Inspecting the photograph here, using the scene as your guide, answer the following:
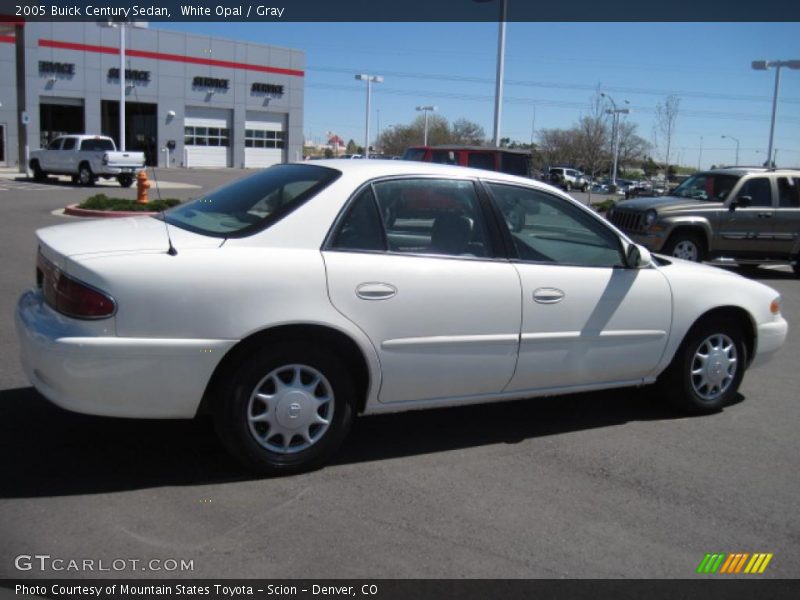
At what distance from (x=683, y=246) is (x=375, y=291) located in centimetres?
981

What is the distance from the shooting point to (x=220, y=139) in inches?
2363

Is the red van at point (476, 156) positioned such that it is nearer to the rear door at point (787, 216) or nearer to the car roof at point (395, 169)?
the rear door at point (787, 216)

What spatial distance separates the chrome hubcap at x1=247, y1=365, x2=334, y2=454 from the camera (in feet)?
13.3

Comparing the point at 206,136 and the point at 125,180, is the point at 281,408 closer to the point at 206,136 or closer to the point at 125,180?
the point at 125,180

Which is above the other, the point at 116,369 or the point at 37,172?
the point at 37,172

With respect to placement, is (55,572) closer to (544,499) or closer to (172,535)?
(172,535)

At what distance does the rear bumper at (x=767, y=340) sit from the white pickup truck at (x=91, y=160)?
27260 millimetres

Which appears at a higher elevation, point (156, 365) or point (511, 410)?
point (156, 365)

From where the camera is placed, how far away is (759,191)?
13336mm

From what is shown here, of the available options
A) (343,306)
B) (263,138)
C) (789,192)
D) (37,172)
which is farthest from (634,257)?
(263,138)

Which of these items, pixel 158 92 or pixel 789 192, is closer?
pixel 789 192

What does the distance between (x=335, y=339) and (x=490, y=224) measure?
1239 mm

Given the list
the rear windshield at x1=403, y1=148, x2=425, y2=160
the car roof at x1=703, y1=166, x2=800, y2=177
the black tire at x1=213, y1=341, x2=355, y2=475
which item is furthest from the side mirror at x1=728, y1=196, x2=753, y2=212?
the black tire at x1=213, y1=341, x2=355, y2=475
